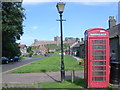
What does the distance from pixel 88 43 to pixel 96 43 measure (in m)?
0.35

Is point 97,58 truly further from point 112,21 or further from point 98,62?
point 112,21

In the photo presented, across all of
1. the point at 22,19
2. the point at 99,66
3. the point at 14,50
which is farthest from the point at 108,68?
the point at 14,50

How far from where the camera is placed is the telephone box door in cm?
943

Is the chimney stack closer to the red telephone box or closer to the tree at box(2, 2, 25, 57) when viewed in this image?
the tree at box(2, 2, 25, 57)

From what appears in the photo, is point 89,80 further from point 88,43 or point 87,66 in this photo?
point 88,43

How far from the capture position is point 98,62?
9469 mm

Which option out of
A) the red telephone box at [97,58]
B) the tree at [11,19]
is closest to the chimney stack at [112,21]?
the tree at [11,19]

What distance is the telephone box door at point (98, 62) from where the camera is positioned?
30.9ft

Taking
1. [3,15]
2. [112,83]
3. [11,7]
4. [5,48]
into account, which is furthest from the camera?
[5,48]

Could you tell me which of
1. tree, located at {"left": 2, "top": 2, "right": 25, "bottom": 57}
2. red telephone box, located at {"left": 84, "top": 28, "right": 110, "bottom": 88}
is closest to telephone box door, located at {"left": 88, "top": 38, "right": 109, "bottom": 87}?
red telephone box, located at {"left": 84, "top": 28, "right": 110, "bottom": 88}

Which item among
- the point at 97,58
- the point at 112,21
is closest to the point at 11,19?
the point at 112,21

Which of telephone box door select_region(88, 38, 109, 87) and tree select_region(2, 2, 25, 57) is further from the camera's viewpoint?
tree select_region(2, 2, 25, 57)

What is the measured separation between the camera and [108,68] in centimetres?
946

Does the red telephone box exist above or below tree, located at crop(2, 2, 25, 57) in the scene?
below
